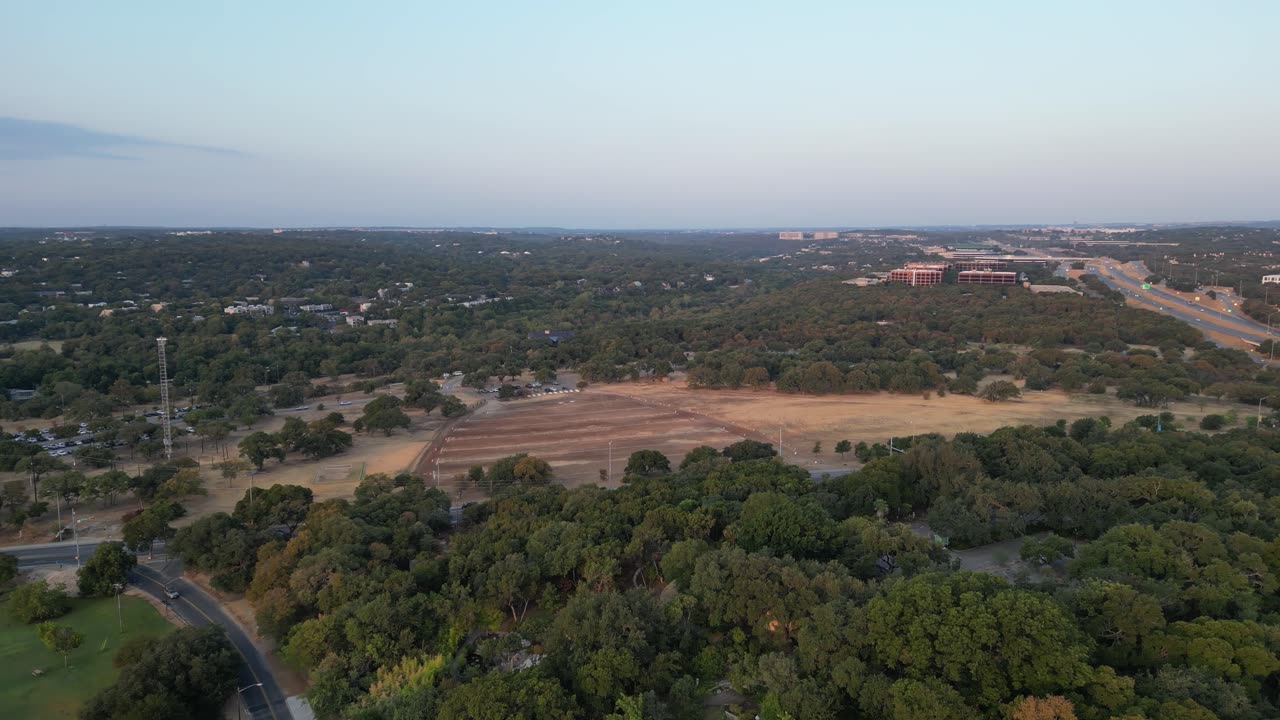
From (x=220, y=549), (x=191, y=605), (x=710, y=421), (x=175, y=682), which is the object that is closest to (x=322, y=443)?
(x=220, y=549)

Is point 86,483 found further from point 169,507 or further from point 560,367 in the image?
point 560,367

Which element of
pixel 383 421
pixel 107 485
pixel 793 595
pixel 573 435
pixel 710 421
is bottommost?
pixel 573 435

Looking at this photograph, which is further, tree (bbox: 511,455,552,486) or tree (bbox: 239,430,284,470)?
tree (bbox: 239,430,284,470)

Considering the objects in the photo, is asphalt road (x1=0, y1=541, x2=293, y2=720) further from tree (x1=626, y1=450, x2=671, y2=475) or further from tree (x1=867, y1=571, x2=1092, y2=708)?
tree (x1=626, y1=450, x2=671, y2=475)

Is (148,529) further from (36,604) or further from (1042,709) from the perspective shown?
(1042,709)

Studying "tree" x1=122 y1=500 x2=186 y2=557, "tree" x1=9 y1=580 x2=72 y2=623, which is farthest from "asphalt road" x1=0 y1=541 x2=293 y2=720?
"tree" x1=9 y1=580 x2=72 y2=623

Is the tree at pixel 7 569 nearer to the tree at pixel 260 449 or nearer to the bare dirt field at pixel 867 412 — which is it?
the tree at pixel 260 449
